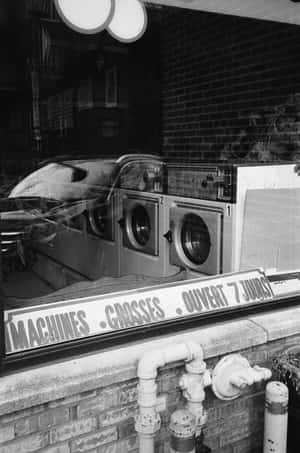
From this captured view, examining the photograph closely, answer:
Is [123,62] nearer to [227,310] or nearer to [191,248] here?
[191,248]

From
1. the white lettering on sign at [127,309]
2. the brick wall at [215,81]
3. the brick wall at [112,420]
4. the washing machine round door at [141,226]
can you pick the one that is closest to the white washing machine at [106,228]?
the washing machine round door at [141,226]

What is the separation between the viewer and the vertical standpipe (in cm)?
262

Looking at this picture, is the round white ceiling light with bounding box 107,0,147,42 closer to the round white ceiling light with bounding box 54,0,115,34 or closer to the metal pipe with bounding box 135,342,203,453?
the round white ceiling light with bounding box 54,0,115,34

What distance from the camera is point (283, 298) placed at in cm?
316

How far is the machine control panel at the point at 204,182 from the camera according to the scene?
371 centimetres

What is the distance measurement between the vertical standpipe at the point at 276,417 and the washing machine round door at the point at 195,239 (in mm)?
1245

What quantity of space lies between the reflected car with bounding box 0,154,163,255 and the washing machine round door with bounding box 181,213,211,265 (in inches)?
29.1

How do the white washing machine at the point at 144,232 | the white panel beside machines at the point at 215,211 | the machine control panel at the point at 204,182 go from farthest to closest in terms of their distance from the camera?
the white washing machine at the point at 144,232 < the machine control panel at the point at 204,182 < the white panel beside machines at the point at 215,211

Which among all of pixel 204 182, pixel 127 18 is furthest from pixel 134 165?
pixel 127 18

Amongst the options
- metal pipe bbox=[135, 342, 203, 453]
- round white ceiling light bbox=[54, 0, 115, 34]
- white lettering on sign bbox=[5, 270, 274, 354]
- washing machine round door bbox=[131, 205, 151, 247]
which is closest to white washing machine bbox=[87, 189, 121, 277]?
washing machine round door bbox=[131, 205, 151, 247]

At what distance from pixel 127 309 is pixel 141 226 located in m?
1.89

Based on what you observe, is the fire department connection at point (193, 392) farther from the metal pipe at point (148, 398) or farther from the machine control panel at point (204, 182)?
the machine control panel at point (204, 182)

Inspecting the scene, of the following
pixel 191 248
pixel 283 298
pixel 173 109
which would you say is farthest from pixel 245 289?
pixel 173 109

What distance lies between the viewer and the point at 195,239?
4055 mm
